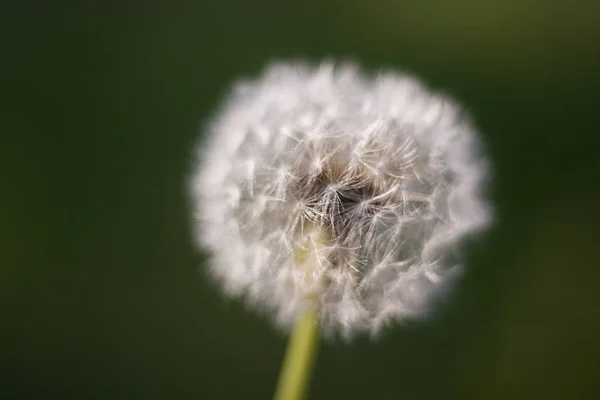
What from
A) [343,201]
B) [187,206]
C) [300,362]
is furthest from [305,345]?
[187,206]

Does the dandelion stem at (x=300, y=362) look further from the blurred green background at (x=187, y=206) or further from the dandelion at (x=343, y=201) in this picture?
the blurred green background at (x=187, y=206)

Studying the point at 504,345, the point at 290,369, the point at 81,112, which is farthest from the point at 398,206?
the point at 81,112

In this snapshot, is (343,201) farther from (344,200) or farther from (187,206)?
(187,206)

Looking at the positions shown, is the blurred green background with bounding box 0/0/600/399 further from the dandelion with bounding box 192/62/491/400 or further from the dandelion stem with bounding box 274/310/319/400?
the dandelion stem with bounding box 274/310/319/400

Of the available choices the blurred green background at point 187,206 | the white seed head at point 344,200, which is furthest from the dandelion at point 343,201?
the blurred green background at point 187,206

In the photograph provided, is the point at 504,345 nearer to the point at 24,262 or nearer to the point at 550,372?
the point at 550,372

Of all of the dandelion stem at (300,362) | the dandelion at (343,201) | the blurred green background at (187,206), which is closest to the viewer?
the dandelion stem at (300,362)
